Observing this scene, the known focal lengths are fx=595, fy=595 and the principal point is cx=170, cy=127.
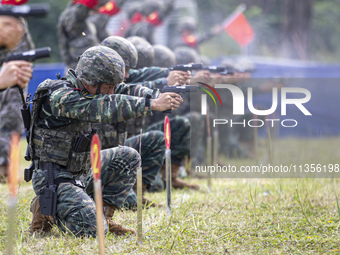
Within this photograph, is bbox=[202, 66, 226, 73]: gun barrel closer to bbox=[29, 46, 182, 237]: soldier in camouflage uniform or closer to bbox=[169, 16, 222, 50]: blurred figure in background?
bbox=[29, 46, 182, 237]: soldier in camouflage uniform

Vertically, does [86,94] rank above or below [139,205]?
above

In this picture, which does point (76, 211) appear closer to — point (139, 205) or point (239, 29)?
point (139, 205)

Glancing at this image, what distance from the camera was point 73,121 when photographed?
4.63 m

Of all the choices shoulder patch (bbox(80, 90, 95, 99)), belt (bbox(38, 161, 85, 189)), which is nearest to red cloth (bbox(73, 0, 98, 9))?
shoulder patch (bbox(80, 90, 95, 99))

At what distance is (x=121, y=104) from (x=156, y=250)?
1.08 m

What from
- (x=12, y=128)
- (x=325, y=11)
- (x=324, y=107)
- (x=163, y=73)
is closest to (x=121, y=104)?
(x=163, y=73)

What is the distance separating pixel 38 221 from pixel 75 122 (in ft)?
2.68

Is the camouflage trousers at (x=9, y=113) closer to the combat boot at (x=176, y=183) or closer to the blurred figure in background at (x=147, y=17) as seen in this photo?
the combat boot at (x=176, y=183)

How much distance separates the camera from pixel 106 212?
194 inches

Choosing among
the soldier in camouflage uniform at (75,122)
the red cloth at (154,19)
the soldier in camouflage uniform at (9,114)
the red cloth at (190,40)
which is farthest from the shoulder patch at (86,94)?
the red cloth at (190,40)

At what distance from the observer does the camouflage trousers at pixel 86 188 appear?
447cm

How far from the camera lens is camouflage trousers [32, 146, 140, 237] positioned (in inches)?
176

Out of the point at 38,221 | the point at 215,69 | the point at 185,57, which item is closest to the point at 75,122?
the point at 38,221

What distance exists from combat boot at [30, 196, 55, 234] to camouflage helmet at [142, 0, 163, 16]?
855 centimetres
